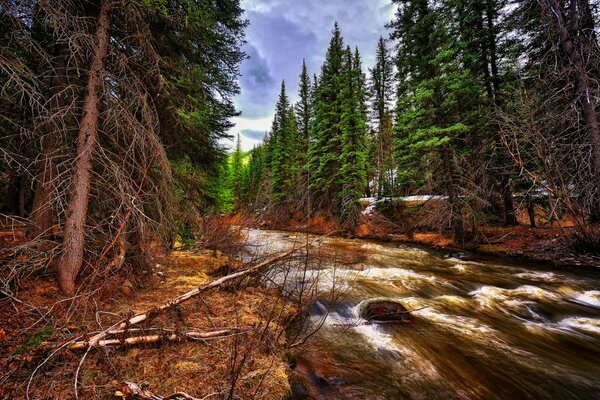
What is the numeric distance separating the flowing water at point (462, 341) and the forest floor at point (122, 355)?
2.33ft

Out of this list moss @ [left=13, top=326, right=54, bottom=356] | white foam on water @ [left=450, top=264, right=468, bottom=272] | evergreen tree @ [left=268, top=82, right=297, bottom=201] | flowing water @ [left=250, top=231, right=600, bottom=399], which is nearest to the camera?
moss @ [left=13, top=326, right=54, bottom=356]

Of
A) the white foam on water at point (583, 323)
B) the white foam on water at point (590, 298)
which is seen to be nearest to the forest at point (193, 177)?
the white foam on water at point (590, 298)

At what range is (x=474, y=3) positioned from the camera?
46.6 ft

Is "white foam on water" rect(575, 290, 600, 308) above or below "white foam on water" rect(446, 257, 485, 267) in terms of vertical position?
below

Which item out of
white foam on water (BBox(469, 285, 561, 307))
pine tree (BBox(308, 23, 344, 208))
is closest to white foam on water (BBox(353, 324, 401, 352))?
white foam on water (BBox(469, 285, 561, 307))

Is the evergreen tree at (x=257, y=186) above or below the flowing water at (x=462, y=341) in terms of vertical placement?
above

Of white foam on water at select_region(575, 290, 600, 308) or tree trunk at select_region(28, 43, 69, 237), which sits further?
white foam on water at select_region(575, 290, 600, 308)

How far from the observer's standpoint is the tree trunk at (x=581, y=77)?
319 inches

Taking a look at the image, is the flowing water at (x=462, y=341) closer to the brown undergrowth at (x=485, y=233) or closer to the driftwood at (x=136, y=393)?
the brown undergrowth at (x=485, y=233)

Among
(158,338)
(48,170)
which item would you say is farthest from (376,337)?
(48,170)

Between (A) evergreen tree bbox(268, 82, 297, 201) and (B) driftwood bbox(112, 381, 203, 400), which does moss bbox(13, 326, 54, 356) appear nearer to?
(B) driftwood bbox(112, 381, 203, 400)

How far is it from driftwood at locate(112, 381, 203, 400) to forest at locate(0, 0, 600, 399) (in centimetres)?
2

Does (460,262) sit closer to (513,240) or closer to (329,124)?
(513,240)

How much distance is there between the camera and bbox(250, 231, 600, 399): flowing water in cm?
366
